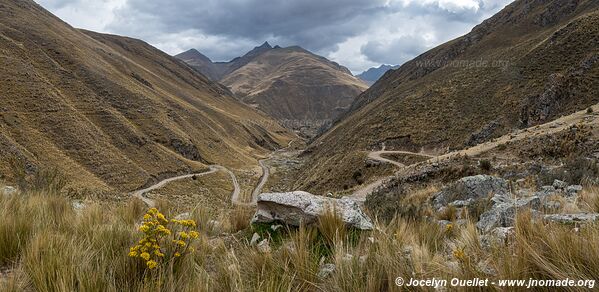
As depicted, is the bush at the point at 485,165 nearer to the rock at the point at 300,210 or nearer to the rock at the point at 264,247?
the rock at the point at 300,210

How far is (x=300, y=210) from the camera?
18.1 feet

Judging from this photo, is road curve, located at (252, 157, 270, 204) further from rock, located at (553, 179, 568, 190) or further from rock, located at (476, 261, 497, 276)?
rock, located at (476, 261, 497, 276)

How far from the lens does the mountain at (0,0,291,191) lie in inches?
2116

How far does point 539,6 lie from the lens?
266 feet

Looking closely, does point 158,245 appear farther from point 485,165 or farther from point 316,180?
point 316,180

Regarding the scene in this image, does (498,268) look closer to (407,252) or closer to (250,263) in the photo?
(407,252)

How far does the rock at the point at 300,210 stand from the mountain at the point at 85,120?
37484 millimetres

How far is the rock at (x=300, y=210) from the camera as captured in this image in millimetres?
5031

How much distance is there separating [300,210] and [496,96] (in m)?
56.4

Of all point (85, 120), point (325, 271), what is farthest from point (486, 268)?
point (85, 120)

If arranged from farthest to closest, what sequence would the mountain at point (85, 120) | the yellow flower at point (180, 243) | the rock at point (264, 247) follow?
1. the mountain at point (85, 120)
2. the rock at point (264, 247)
3. the yellow flower at point (180, 243)

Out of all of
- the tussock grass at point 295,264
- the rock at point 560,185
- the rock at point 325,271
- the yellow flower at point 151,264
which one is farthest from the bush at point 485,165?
the yellow flower at point 151,264

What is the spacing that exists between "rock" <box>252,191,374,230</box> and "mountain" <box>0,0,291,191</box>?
37484mm

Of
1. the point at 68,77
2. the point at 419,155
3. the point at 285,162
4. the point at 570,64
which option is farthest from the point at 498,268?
the point at 285,162
